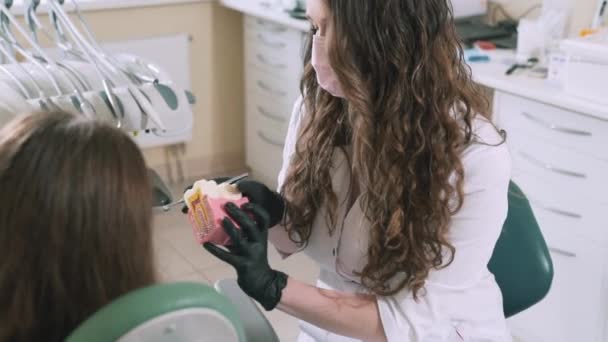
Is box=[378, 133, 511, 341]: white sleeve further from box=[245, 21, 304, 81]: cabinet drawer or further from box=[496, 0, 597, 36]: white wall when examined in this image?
box=[245, 21, 304, 81]: cabinet drawer

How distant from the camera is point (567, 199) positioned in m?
2.17

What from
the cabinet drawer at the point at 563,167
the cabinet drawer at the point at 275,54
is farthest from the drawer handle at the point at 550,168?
the cabinet drawer at the point at 275,54

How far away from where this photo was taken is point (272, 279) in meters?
1.30

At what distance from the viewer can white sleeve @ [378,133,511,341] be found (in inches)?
51.8

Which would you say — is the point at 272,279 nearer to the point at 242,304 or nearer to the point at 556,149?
the point at 242,304

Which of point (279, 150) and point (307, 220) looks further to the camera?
point (279, 150)

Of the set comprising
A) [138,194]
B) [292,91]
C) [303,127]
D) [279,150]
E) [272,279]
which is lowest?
[279,150]

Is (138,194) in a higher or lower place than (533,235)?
higher

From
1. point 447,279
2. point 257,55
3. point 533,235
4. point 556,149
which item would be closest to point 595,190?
point 556,149

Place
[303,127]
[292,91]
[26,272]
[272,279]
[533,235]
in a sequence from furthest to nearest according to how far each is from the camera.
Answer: [292,91], [303,127], [533,235], [272,279], [26,272]

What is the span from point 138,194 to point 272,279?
1.39ft

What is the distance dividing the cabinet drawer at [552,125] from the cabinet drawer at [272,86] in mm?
1079

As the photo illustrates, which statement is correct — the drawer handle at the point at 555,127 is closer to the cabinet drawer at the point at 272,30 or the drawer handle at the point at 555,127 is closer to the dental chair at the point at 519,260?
the dental chair at the point at 519,260

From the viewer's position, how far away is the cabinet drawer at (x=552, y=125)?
2055 millimetres
